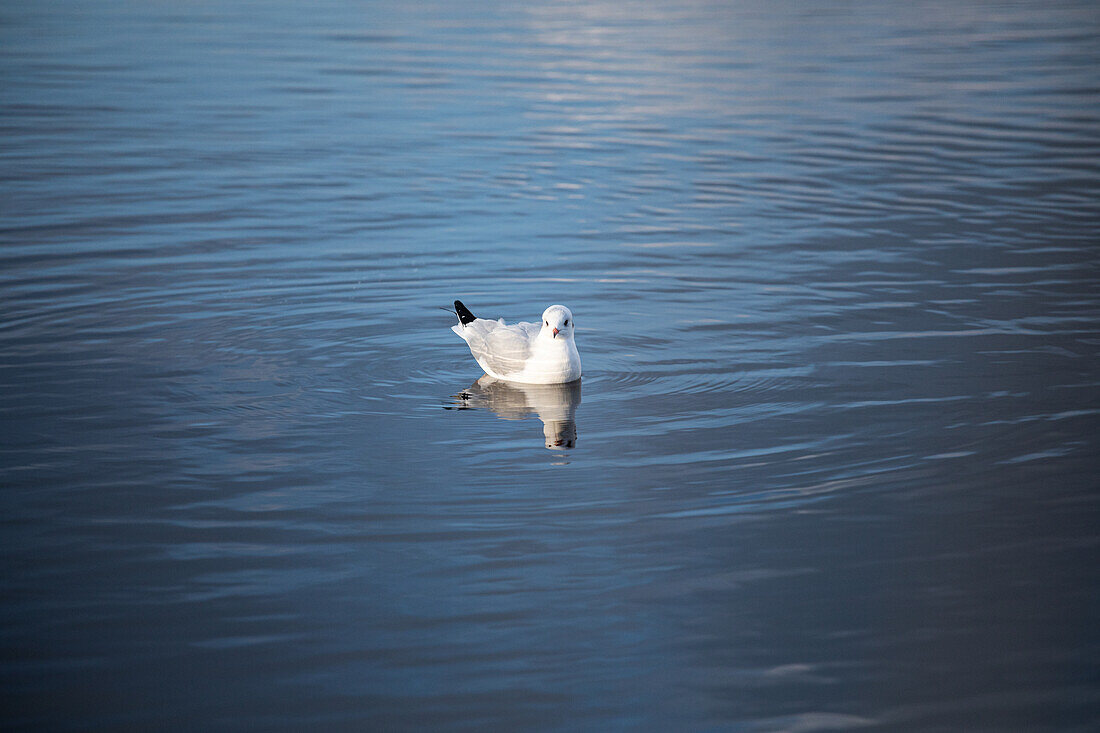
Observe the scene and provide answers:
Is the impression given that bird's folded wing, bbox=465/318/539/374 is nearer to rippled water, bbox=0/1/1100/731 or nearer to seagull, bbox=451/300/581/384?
seagull, bbox=451/300/581/384

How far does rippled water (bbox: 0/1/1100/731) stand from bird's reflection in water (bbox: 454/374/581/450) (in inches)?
2.2

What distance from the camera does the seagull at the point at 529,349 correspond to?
10.5 meters

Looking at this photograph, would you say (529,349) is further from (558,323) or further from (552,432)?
(552,432)

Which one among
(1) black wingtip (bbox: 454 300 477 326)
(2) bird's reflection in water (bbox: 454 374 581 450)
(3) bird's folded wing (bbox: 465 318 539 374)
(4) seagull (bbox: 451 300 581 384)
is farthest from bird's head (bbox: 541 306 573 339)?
(1) black wingtip (bbox: 454 300 477 326)

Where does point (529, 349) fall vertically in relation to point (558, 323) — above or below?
below

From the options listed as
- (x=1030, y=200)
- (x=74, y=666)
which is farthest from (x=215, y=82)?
(x=74, y=666)

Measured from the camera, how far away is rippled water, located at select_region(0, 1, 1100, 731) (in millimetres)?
6434

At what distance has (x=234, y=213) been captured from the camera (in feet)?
56.0

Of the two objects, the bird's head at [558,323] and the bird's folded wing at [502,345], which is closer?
the bird's head at [558,323]

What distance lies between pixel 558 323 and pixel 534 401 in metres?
0.68

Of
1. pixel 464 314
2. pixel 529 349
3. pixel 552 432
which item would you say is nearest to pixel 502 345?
pixel 529 349

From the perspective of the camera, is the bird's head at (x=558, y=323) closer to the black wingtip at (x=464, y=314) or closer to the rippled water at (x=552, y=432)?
the rippled water at (x=552, y=432)

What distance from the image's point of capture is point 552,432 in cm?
973

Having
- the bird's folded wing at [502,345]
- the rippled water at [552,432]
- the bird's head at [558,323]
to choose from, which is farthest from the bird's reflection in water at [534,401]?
the bird's head at [558,323]
